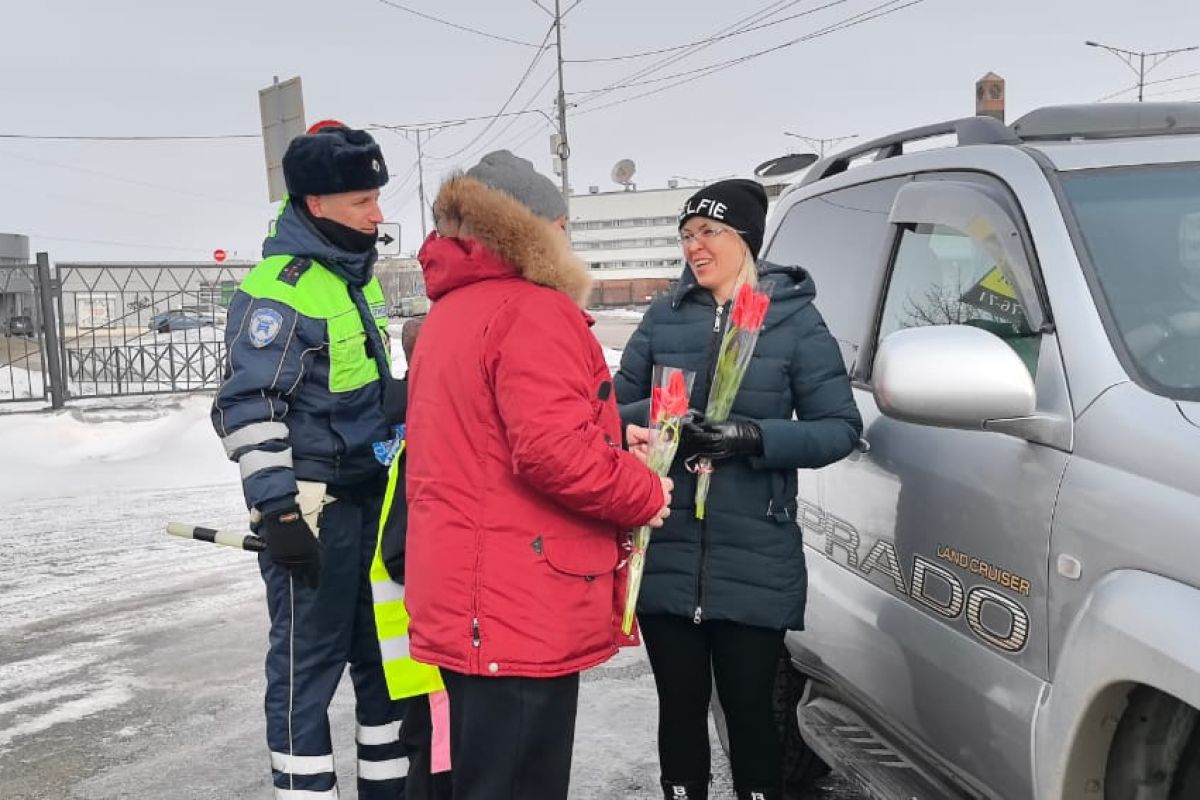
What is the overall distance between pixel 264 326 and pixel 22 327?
14.5m

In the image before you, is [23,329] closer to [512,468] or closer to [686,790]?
[686,790]

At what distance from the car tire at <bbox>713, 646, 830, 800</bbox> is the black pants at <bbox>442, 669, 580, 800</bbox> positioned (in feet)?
3.25

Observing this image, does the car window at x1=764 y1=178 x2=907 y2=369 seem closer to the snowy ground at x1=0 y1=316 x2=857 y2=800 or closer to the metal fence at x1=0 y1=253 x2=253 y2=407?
the snowy ground at x1=0 y1=316 x2=857 y2=800

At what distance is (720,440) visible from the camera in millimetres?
2713

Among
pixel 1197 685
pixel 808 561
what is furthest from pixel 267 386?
pixel 1197 685

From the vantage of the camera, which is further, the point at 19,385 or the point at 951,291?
the point at 19,385

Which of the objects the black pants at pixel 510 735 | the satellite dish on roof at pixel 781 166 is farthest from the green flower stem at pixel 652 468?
the satellite dish on roof at pixel 781 166

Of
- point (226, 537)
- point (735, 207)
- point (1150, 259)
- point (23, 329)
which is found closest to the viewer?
point (1150, 259)

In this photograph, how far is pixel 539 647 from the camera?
2324mm

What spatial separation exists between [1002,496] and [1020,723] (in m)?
0.44

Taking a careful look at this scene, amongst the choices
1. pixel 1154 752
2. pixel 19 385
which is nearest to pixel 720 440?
pixel 1154 752

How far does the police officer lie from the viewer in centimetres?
303

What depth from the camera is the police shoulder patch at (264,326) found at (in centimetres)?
303

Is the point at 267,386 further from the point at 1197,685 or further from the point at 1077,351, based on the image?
the point at 1197,685
